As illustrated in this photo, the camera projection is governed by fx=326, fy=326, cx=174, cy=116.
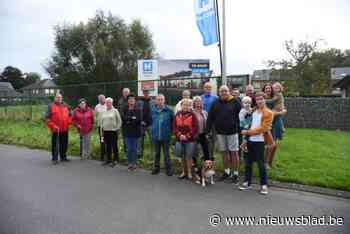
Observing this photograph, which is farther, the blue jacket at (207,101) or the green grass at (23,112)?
the green grass at (23,112)

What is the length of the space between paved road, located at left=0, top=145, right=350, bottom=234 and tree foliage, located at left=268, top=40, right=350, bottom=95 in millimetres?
24959

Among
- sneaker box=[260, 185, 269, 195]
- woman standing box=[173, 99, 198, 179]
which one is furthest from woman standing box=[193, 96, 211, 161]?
sneaker box=[260, 185, 269, 195]

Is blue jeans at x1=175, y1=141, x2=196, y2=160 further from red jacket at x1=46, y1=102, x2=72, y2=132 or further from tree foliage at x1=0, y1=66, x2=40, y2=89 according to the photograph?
tree foliage at x1=0, y1=66, x2=40, y2=89

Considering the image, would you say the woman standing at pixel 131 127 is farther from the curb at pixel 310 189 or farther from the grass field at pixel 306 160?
the curb at pixel 310 189

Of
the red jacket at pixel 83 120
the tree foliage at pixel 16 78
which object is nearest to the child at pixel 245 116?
the red jacket at pixel 83 120

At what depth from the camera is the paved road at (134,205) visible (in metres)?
4.32

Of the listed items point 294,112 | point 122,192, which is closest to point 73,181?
point 122,192

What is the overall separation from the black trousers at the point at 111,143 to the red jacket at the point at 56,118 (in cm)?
136

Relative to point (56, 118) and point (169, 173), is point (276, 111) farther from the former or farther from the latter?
point (56, 118)

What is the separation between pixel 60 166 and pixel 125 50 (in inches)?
824

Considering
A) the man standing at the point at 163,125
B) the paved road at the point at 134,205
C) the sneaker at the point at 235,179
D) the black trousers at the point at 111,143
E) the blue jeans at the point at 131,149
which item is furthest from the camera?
the black trousers at the point at 111,143

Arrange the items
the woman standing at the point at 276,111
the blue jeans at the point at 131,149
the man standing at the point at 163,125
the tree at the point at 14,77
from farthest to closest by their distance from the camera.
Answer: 1. the tree at the point at 14,77
2. the blue jeans at the point at 131,149
3. the man standing at the point at 163,125
4. the woman standing at the point at 276,111

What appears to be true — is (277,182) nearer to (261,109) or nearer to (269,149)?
(269,149)

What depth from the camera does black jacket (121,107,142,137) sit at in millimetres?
7586
